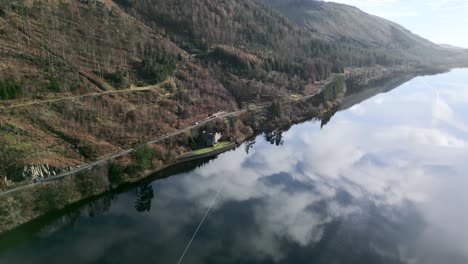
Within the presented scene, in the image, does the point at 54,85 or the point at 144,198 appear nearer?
the point at 144,198

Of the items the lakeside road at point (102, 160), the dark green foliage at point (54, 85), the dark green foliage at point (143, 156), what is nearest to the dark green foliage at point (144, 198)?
the dark green foliage at point (143, 156)

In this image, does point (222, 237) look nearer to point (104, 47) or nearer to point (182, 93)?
point (182, 93)

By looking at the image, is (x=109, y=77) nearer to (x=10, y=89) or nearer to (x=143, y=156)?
(x=10, y=89)

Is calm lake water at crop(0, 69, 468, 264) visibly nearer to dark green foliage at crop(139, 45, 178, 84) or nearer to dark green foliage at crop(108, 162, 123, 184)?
dark green foliage at crop(108, 162, 123, 184)

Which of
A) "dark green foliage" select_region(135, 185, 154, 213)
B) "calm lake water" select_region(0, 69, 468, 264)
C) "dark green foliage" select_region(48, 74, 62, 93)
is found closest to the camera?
"calm lake water" select_region(0, 69, 468, 264)

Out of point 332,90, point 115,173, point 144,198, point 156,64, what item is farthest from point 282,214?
point 332,90

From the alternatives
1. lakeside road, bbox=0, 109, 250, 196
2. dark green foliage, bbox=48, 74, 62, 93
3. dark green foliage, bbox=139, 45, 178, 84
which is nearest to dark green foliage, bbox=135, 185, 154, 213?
lakeside road, bbox=0, 109, 250, 196
